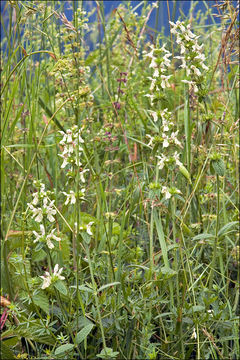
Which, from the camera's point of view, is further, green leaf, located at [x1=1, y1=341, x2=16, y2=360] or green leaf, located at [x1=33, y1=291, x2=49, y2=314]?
green leaf, located at [x1=33, y1=291, x2=49, y2=314]

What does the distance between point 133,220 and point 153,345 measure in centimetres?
62

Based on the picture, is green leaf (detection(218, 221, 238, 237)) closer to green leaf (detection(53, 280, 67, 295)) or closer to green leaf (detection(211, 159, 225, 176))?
green leaf (detection(211, 159, 225, 176))

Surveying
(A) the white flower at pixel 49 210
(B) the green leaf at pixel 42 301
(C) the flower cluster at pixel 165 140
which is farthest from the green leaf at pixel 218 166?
(B) the green leaf at pixel 42 301

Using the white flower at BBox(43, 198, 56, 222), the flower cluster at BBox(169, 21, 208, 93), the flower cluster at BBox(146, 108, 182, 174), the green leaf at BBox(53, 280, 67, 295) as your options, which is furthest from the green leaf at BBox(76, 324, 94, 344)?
the flower cluster at BBox(169, 21, 208, 93)

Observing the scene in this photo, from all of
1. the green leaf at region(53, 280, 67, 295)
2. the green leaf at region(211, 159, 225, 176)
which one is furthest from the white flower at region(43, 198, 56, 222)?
the green leaf at region(211, 159, 225, 176)

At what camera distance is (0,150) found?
1.48 m

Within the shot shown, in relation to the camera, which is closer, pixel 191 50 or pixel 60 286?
pixel 60 286

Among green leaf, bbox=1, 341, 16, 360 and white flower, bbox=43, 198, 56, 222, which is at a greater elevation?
white flower, bbox=43, 198, 56, 222

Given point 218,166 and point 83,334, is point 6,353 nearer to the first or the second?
point 83,334

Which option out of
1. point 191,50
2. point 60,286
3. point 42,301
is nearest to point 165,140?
point 191,50

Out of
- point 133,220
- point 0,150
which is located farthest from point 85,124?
point 133,220

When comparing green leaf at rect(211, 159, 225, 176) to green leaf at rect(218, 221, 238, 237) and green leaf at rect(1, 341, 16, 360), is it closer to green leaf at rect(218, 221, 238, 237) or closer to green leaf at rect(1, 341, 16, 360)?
green leaf at rect(218, 221, 238, 237)

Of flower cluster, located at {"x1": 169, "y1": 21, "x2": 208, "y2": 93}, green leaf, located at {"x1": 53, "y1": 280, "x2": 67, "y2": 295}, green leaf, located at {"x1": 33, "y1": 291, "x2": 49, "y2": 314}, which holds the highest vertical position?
flower cluster, located at {"x1": 169, "y1": 21, "x2": 208, "y2": 93}

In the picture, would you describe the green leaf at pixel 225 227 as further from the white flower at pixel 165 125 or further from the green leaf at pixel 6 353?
the green leaf at pixel 6 353
